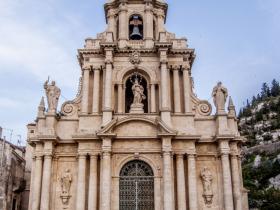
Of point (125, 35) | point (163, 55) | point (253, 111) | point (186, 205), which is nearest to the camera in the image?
point (186, 205)

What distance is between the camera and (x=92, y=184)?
68.0 ft

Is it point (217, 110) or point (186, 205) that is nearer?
point (186, 205)

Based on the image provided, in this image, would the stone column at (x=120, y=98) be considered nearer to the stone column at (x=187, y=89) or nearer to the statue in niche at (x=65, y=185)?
the stone column at (x=187, y=89)

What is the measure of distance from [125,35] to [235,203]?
39.4 ft

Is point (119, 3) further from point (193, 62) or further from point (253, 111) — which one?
point (253, 111)

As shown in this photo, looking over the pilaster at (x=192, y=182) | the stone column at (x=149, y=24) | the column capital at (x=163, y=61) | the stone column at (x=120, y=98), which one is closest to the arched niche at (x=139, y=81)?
the stone column at (x=120, y=98)

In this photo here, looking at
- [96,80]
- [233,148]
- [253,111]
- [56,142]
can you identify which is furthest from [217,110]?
[253,111]

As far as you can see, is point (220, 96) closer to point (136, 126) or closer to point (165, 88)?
point (165, 88)

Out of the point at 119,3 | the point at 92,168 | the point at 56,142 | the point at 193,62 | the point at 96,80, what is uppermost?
the point at 119,3

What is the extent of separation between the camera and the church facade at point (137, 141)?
20859 mm

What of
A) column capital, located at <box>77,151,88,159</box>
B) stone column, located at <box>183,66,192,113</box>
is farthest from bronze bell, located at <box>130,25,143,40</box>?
column capital, located at <box>77,151,88,159</box>

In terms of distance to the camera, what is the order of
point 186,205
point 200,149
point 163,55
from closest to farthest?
1. point 186,205
2. point 200,149
3. point 163,55

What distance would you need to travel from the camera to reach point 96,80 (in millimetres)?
23734

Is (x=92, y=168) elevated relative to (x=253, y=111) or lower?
lower
